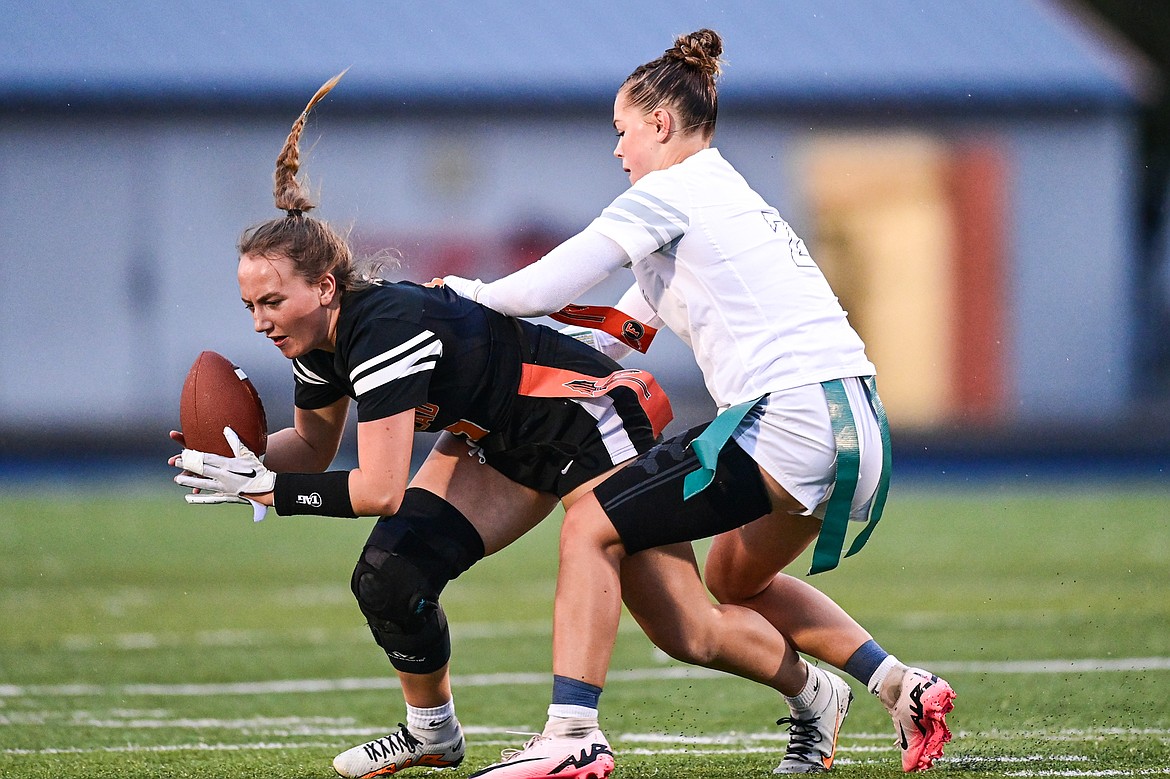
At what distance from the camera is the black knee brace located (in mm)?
4121

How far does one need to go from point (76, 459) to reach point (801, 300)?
13.4 meters

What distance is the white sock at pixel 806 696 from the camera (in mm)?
4340

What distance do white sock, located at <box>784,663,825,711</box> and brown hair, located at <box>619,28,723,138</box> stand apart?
1498 millimetres

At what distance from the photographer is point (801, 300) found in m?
3.91

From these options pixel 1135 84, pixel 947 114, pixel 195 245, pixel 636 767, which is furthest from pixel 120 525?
pixel 1135 84

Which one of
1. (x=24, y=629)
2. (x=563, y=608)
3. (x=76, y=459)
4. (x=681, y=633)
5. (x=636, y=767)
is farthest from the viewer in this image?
(x=76, y=459)

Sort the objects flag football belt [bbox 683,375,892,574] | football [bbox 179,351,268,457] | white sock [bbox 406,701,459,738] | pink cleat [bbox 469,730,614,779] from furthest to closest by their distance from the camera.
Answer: white sock [bbox 406,701,459,738] < football [bbox 179,351,268,457] < flag football belt [bbox 683,375,892,574] < pink cleat [bbox 469,730,614,779]

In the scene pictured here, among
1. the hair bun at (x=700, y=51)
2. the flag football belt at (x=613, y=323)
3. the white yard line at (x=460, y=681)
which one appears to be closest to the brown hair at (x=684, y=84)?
the hair bun at (x=700, y=51)

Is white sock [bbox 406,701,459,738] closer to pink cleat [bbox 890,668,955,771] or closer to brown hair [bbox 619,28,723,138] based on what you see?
pink cleat [bbox 890,668,955,771]

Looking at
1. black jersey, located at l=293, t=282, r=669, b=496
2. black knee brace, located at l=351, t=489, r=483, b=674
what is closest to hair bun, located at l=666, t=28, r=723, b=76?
black jersey, located at l=293, t=282, r=669, b=496

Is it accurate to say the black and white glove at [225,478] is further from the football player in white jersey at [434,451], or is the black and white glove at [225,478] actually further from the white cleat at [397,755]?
the white cleat at [397,755]

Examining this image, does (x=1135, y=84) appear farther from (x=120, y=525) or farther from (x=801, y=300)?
(x=801, y=300)

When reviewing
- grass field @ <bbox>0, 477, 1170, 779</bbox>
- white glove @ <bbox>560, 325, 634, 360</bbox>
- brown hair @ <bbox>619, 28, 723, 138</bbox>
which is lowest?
grass field @ <bbox>0, 477, 1170, 779</bbox>

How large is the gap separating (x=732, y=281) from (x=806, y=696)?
122 centimetres
